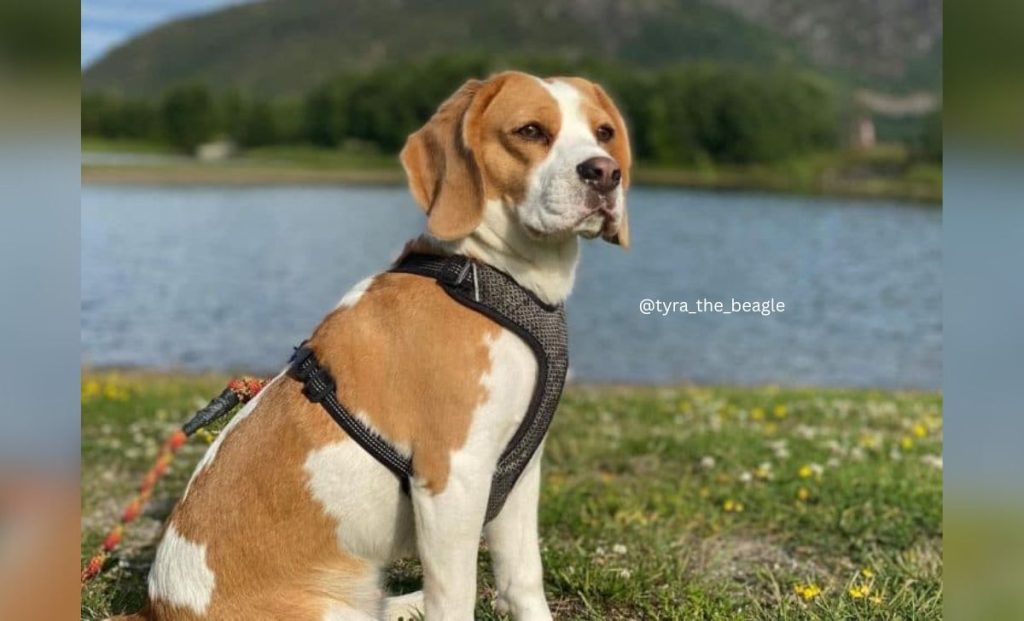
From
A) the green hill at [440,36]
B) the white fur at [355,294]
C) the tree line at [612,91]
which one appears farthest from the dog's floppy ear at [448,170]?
the green hill at [440,36]

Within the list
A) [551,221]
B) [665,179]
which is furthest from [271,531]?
[665,179]

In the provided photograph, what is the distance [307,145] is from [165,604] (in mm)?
36749

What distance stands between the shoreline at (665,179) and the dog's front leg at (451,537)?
851 inches

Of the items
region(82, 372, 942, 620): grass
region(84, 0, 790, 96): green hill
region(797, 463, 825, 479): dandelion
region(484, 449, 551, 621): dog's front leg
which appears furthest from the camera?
region(84, 0, 790, 96): green hill

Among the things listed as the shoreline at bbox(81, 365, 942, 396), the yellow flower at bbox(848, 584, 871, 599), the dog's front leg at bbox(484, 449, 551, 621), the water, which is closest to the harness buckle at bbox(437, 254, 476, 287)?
the dog's front leg at bbox(484, 449, 551, 621)

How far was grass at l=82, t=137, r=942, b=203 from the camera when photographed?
27.3m

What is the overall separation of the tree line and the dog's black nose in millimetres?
30782

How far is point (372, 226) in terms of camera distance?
2020cm

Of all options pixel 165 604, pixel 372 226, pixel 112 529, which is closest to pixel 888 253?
pixel 372 226

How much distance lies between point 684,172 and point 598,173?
3038 centimetres

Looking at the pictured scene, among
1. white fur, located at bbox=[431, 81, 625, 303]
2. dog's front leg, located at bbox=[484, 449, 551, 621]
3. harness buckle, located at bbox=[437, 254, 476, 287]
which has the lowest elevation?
dog's front leg, located at bbox=[484, 449, 551, 621]

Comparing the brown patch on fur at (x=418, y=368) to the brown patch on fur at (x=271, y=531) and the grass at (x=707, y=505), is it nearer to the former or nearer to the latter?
the brown patch on fur at (x=271, y=531)

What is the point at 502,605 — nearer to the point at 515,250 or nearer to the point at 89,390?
the point at 515,250

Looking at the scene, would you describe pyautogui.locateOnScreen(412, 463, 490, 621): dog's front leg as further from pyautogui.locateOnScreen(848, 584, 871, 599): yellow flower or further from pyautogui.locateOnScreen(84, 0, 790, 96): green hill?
pyautogui.locateOnScreen(84, 0, 790, 96): green hill
